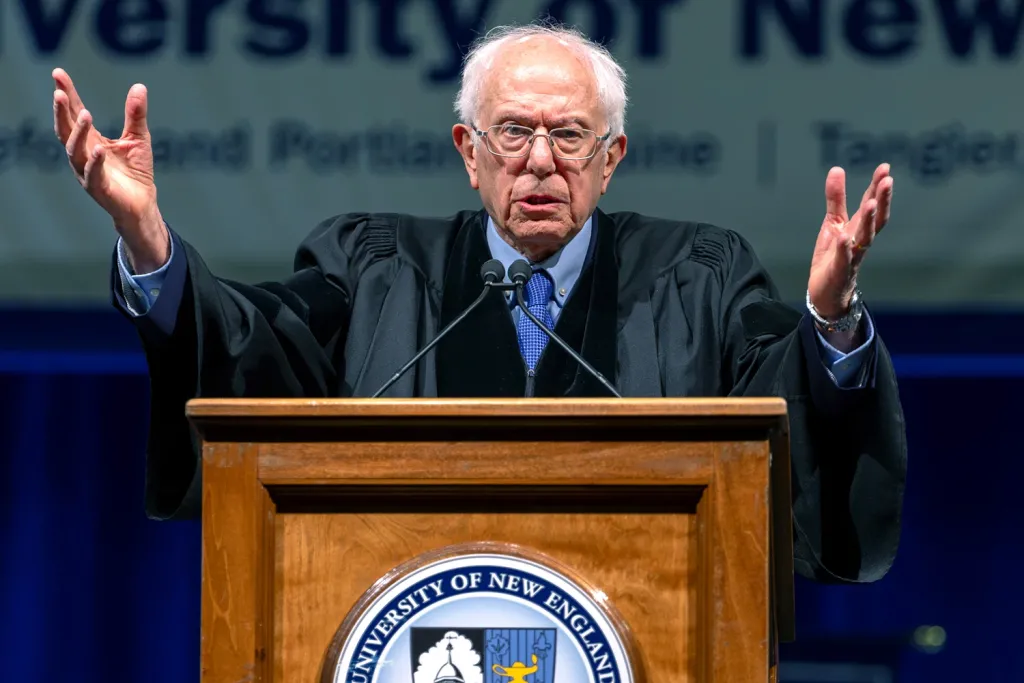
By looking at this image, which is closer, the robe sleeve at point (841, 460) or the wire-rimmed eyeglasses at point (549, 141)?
the robe sleeve at point (841, 460)

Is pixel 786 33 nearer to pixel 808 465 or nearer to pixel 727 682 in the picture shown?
pixel 808 465

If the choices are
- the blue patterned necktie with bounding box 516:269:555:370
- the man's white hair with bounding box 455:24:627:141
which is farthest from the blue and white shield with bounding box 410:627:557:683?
the man's white hair with bounding box 455:24:627:141

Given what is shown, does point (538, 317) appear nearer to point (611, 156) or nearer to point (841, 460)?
point (611, 156)

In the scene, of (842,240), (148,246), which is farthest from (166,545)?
(842,240)

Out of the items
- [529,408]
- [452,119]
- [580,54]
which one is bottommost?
[529,408]

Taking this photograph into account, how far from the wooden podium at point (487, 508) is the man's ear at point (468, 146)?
1.07m

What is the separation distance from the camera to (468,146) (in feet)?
10.2

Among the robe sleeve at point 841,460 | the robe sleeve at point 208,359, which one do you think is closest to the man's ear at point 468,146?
the robe sleeve at point 208,359

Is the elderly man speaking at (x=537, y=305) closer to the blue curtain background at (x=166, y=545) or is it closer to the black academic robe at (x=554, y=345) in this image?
the black academic robe at (x=554, y=345)

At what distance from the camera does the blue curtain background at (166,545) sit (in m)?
4.90

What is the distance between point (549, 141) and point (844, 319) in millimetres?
675

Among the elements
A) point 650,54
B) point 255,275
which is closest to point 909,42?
point 650,54

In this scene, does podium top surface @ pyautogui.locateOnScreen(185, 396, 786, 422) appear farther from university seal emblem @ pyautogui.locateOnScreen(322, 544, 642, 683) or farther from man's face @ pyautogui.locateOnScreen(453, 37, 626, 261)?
man's face @ pyautogui.locateOnScreen(453, 37, 626, 261)

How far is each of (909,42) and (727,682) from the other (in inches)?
112
